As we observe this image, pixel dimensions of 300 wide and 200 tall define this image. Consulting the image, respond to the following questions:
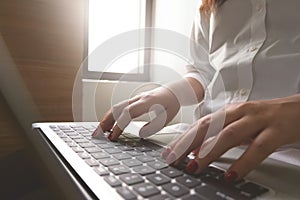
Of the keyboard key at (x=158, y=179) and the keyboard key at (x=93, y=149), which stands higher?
the keyboard key at (x=158, y=179)

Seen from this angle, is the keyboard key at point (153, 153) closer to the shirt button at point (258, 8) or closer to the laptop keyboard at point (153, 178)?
the laptop keyboard at point (153, 178)

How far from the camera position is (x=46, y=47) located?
82 cm

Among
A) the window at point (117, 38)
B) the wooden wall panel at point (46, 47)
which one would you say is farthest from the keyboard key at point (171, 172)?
the window at point (117, 38)

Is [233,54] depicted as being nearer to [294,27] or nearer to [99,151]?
[294,27]

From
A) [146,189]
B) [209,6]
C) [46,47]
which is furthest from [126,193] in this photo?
[46,47]

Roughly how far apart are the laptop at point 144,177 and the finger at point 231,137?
0.7 inches

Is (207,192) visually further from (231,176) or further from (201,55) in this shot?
(201,55)

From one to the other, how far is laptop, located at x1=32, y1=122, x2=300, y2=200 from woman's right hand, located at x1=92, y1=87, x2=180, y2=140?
0.28 feet

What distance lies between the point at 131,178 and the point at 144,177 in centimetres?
1

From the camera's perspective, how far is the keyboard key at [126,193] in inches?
8.1

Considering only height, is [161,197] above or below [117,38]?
below

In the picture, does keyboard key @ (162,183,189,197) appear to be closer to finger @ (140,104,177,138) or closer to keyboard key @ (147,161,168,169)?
keyboard key @ (147,161,168,169)

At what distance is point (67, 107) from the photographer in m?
0.86

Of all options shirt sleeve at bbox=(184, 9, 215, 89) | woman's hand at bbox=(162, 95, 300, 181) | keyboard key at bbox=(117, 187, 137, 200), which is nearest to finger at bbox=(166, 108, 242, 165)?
woman's hand at bbox=(162, 95, 300, 181)
